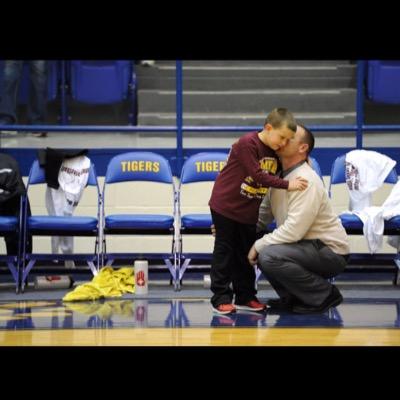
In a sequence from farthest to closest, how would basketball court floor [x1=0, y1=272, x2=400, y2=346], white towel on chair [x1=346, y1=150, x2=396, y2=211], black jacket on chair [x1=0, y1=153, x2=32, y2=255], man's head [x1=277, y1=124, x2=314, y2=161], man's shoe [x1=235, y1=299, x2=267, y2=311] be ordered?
white towel on chair [x1=346, y1=150, x2=396, y2=211] < black jacket on chair [x1=0, y1=153, x2=32, y2=255] < man's shoe [x1=235, y1=299, x2=267, y2=311] < man's head [x1=277, y1=124, x2=314, y2=161] < basketball court floor [x1=0, y1=272, x2=400, y2=346]

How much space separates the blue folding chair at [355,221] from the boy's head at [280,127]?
155 cm

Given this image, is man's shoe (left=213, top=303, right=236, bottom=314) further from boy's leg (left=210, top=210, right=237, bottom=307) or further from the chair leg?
the chair leg

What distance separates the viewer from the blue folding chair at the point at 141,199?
760cm

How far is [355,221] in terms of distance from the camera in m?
7.62

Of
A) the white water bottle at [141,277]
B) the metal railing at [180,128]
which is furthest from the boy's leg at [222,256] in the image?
the metal railing at [180,128]

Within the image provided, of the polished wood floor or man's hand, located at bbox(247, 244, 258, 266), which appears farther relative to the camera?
man's hand, located at bbox(247, 244, 258, 266)

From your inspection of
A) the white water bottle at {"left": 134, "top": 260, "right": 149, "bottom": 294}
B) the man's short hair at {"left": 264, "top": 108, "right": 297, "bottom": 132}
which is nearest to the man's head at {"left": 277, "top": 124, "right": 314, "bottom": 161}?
the man's short hair at {"left": 264, "top": 108, "right": 297, "bottom": 132}

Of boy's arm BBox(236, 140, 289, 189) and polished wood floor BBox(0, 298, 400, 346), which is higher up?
boy's arm BBox(236, 140, 289, 189)

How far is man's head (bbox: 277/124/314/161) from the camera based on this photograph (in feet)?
20.9

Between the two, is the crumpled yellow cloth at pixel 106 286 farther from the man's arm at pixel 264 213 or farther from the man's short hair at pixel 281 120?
the man's short hair at pixel 281 120

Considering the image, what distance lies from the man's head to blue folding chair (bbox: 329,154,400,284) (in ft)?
4.33

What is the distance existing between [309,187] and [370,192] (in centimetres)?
182
